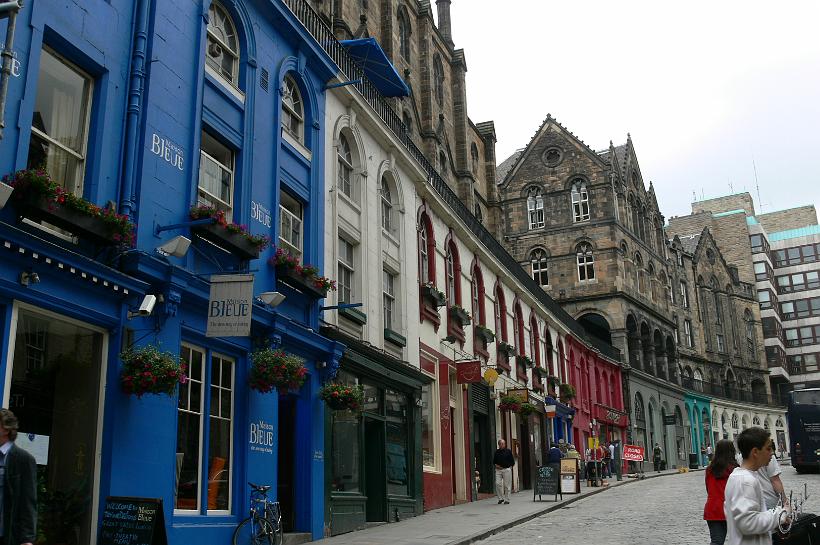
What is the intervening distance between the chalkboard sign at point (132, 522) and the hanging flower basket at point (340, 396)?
227 inches

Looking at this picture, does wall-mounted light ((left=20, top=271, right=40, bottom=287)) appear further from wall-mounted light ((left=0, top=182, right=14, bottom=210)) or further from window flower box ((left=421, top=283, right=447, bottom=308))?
window flower box ((left=421, top=283, right=447, bottom=308))

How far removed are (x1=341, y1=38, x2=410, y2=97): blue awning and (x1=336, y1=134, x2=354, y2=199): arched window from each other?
8.93 ft

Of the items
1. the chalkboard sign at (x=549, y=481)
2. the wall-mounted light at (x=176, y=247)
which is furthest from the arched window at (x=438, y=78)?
the wall-mounted light at (x=176, y=247)

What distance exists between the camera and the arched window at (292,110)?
16172mm

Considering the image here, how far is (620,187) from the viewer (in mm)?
58344

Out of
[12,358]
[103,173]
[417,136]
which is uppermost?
[417,136]

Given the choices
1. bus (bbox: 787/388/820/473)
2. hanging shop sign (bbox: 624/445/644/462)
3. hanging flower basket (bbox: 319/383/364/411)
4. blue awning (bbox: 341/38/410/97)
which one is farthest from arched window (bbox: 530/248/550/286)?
hanging flower basket (bbox: 319/383/364/411)

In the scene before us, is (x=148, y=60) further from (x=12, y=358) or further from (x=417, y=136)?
(x=417, y=136)

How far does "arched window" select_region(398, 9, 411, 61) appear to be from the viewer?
106 feet

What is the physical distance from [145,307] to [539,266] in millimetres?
47860

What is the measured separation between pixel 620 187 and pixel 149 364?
51635 mm

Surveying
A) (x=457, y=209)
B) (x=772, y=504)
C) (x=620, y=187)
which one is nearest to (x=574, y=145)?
(x=620, y=187)

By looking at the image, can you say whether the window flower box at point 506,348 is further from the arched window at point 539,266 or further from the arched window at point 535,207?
the arched window at point 535,207

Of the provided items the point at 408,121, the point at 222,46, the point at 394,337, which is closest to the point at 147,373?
the point at 222,46
